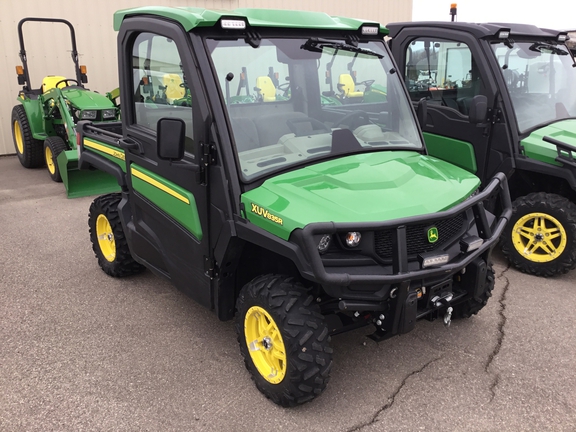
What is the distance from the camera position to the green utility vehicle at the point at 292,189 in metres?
2.51

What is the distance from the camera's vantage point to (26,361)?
321 centimetres

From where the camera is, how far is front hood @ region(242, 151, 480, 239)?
8.07ft

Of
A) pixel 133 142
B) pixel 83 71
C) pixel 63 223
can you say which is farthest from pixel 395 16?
pixel 133 142

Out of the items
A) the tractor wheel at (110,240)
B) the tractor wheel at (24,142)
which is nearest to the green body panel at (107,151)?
the tractor wheel at (110,240)

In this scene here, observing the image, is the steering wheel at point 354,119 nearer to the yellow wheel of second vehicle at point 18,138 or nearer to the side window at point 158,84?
the side window at point 158,84

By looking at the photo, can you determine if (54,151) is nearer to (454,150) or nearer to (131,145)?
(131,145)

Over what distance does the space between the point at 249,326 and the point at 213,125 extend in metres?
1.13

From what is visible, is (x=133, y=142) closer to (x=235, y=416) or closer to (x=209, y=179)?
(x=209, y=179)

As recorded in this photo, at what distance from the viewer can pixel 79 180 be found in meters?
6.84

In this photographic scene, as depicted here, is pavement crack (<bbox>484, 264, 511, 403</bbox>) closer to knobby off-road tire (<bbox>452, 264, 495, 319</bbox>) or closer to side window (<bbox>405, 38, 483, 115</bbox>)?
knobby off-road tire (<bbox>452, 264, 495, 319</bbox>)

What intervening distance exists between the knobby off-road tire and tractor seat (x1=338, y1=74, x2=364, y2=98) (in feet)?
4.65

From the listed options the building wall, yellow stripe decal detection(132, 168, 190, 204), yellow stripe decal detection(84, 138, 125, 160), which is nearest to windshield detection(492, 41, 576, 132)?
yellow stripe decal detection(132, 168, 190, 204)

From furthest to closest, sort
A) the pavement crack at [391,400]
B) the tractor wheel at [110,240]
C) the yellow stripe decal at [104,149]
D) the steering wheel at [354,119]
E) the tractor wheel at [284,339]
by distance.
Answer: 1. the tractor wheel at [110,240]
2. the yellow stripe decal at [104,149]
3. the steering wheel at [354,119]
4. the pavement crack at [391,400]
5. the tractor wheel at [284,339]

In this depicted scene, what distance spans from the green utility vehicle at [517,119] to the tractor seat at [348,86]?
180 cm
